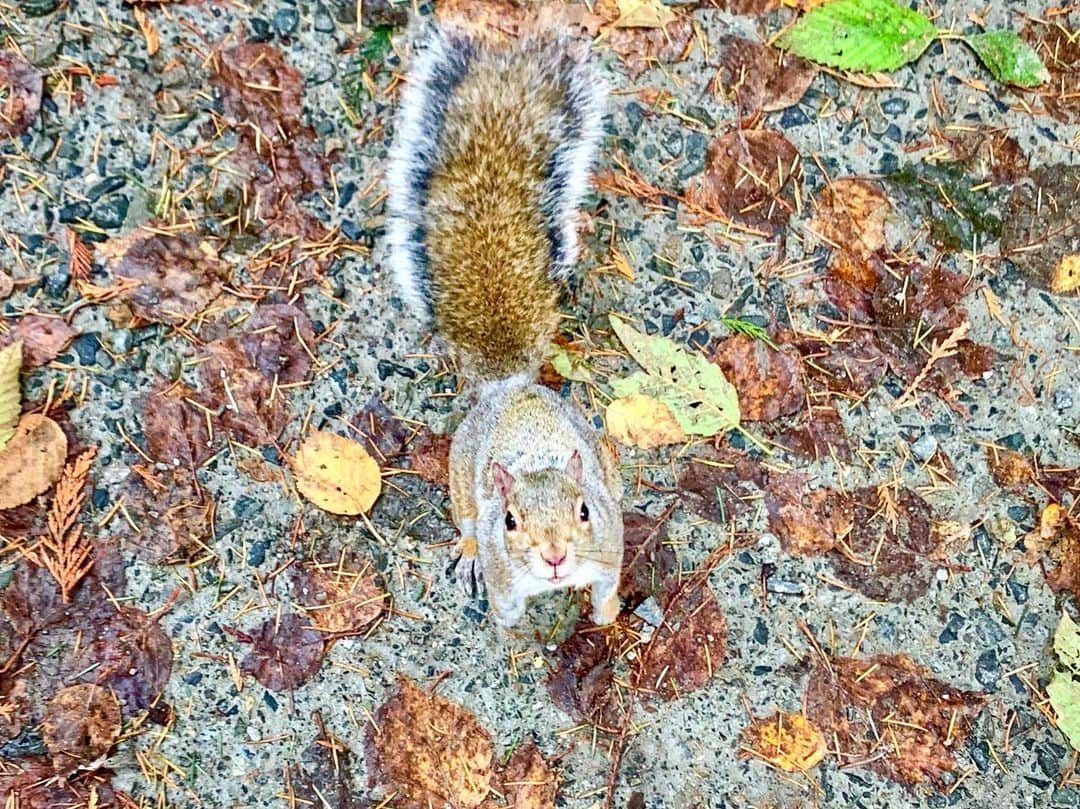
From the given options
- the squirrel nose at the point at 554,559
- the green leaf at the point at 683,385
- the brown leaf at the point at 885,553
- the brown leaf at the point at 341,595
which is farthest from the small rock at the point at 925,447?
the brown leaf at the point at 341,595

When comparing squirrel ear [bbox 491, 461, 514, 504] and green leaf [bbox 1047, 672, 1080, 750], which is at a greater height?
squirrel ear [bbox 491, 461, 514, 504]

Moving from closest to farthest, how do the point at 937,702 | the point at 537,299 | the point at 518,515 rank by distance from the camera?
1. the point at 518,515
2. the point at 537,299
3. the point at 937,702

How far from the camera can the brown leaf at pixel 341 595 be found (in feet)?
7.71

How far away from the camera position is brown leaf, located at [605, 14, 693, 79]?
97.4 inches

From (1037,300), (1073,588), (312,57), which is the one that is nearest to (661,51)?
(312,57)

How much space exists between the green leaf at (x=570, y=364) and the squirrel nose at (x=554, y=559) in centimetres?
67

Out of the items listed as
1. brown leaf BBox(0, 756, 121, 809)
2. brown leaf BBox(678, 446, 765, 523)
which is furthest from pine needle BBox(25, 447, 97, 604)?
brown leaf BBox(678, 446, 765, 523)

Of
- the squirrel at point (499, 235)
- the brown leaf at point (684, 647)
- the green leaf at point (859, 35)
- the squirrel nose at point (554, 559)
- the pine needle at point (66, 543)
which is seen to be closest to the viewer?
the squirrel nose at point (554, 559)

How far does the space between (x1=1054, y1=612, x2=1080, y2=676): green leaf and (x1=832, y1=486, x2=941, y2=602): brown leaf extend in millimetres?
363

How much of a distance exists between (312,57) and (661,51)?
36.7 inches

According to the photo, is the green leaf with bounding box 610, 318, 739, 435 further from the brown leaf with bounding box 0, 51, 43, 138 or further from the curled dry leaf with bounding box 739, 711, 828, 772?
the brown leaf with bounding box 0, 51, 43, 138

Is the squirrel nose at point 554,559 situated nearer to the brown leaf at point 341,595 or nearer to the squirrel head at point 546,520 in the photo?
the squirrel head at point 546,520

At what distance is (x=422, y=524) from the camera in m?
2.39

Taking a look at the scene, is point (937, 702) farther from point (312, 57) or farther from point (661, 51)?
point (312, 57)
